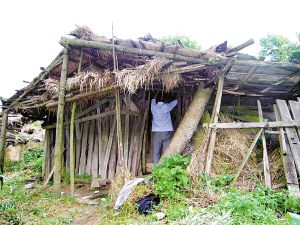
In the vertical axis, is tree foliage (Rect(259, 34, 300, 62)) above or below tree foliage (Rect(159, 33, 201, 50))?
below

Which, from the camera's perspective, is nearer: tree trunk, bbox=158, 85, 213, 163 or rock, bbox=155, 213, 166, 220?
rock, bbox=155, 213, 166, 220

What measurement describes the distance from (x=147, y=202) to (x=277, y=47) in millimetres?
14068

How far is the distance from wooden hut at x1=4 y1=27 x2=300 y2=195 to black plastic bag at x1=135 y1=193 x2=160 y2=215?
109cm

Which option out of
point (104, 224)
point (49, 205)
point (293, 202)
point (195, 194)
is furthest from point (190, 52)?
point (49, 205)

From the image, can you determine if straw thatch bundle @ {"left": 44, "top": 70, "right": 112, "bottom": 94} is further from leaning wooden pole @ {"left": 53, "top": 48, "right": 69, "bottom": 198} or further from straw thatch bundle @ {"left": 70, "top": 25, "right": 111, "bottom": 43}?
straw thatch bundle @ {"left": 70, "top": 25, "right": 111, "bottom": 43}

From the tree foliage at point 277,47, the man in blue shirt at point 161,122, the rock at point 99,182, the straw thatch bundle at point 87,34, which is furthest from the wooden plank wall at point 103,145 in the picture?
the tree foliage at point 277,47

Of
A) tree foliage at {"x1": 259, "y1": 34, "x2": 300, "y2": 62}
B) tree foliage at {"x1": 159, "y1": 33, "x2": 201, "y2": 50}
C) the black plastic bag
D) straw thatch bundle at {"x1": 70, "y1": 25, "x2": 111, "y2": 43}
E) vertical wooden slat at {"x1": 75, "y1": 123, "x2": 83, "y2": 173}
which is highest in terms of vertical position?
tree foliage at {"x1": 159, "y1": 33, "x2": 201, "y2": 50}

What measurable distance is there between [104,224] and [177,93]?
4347 millimetres

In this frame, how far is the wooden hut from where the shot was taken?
4672 millimetres

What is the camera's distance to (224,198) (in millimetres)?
3494

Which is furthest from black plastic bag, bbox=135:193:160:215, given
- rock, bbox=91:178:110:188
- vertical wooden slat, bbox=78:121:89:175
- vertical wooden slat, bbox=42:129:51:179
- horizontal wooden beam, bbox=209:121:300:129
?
vertical wooden slat, bbox=42:129:51:179

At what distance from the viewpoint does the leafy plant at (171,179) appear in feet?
12.6

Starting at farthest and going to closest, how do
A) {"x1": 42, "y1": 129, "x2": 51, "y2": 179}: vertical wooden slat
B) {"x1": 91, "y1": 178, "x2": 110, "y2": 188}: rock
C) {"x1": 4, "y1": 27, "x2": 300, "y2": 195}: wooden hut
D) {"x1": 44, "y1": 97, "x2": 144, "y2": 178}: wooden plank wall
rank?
{"x1": 42, "y1": 129, "x2": 51, "y2": 179}: vertical wooden slat, {"x1": 44, "y1": 97, "x2": 144, "y2": 178}: wooden plank wall, {"x1": 91, "y1": 178, "x2": 110, "y2": 188}: rock, {"x1": 4, "y1": 27, "x2": 300, "y2": 195}: wooden hut

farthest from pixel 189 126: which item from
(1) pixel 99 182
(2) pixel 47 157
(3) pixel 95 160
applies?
(2) pixel 47 157
